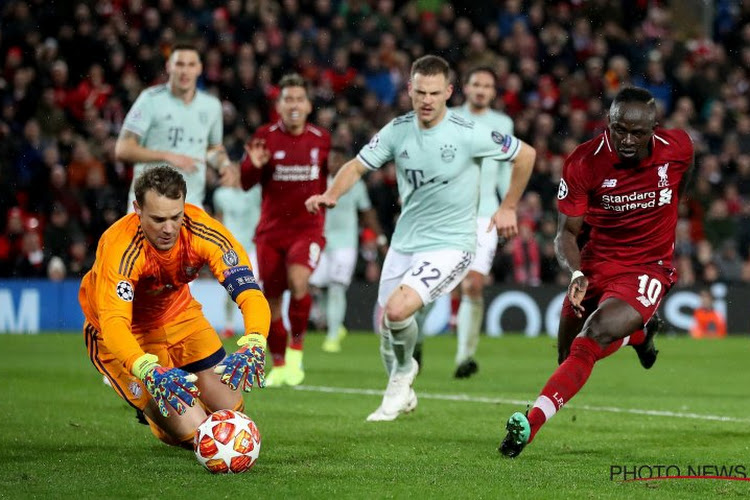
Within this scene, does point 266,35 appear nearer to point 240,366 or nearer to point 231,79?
point 231,79

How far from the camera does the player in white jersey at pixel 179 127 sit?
35.0 ft

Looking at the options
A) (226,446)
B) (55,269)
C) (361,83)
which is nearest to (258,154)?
(226,446)

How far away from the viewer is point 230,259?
6801 millimetres

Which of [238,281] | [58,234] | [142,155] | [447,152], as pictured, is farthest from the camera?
[58,234]

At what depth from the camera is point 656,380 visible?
12.2 metres

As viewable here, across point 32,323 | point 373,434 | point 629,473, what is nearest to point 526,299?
point 32,323

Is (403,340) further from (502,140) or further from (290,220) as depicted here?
(290,220)

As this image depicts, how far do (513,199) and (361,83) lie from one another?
12867 millimetres

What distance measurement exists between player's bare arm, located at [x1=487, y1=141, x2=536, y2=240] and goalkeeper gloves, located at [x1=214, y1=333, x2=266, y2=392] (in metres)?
2.80

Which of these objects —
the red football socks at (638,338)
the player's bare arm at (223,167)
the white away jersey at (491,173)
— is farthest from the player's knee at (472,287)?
the red football socks at (638,338)

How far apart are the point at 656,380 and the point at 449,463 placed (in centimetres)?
590

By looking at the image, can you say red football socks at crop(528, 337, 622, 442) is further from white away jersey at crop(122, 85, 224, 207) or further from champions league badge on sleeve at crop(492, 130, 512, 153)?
white away jersey at crop(122, 85, 224, 207)

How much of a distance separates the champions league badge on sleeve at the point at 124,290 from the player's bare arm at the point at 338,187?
193cm

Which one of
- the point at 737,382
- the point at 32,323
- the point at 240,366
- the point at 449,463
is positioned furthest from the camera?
the point at 32,323
